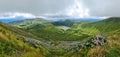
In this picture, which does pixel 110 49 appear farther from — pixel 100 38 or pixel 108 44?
pixel 100 38

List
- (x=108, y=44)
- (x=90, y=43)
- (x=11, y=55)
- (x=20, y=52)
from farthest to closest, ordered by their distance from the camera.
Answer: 1. (x=20, y=52)
2. (x=11, y=55)
3. (x=90, y=43)
4. (x=108, y=44)

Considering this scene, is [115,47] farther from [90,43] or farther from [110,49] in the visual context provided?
[90,43]

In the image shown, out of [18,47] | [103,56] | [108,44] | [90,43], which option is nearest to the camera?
[103,56]

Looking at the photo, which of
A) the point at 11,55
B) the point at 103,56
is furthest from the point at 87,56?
the point at 11,55

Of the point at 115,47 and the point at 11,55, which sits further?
the point at 11,55

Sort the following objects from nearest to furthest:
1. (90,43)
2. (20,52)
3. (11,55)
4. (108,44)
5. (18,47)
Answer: (108,44) < (90,43) < (11,55) < (20,52) < (18,47)

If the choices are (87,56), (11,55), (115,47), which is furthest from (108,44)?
(11,55)

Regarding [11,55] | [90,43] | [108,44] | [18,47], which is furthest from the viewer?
[18,47]

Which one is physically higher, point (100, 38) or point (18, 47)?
point (100, 38)

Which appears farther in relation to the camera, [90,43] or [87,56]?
[90,43]
